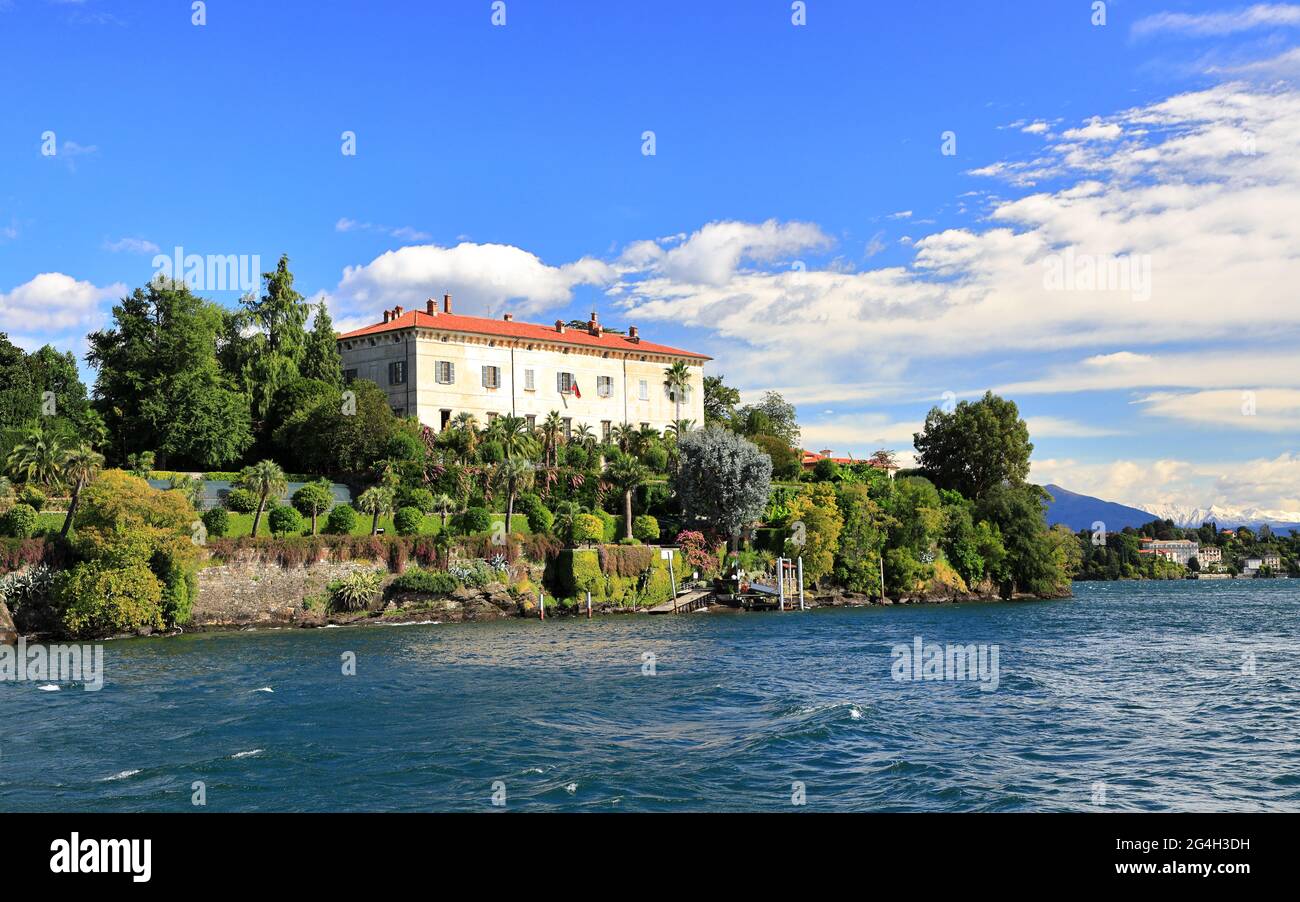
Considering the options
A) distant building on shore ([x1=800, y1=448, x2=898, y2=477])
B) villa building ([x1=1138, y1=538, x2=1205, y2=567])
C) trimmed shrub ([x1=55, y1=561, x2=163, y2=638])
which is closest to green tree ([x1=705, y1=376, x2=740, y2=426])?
distant building on shore ([x1=800, y1=448, x2=898, y2=477])

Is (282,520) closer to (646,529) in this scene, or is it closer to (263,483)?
(263,483)

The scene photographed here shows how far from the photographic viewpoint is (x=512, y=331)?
233 ft

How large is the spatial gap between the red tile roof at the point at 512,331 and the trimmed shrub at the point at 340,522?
17783 mm

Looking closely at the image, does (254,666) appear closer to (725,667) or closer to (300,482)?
(725,667)

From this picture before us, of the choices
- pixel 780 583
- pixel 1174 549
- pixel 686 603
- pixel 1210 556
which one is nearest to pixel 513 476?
pixel 686 603

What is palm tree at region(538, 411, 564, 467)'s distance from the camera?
64.0 m

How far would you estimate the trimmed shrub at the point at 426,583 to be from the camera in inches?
1933

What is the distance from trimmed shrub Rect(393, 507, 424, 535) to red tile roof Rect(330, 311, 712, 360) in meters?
17.2

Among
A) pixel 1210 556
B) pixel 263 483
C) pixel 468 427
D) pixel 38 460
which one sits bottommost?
pixel 1210 556

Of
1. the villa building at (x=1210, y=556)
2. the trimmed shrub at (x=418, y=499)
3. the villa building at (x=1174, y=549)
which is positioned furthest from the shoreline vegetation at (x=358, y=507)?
the villa building at (x=1210, y=556)

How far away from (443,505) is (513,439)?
733 cm
